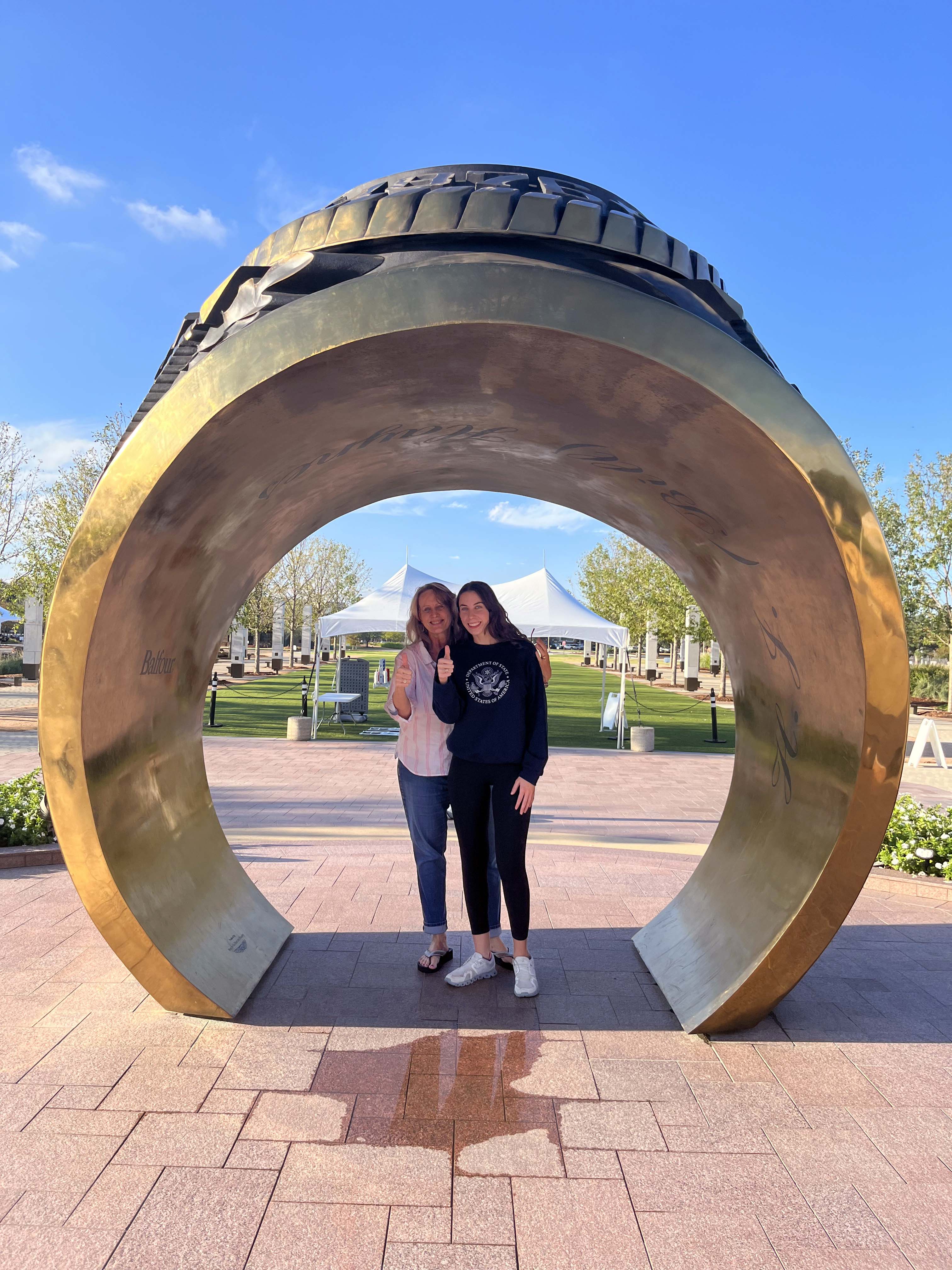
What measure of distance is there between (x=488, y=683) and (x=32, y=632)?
25.9 metres

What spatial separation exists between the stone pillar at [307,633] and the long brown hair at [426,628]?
1615 inches

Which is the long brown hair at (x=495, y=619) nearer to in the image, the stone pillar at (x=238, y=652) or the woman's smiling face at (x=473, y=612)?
the woman's smiling face at (x=473, y=612)

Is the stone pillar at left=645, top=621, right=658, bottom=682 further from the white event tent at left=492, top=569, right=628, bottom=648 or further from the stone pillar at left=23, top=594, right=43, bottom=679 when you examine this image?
the stone pillar at left=23, top=594, right=43, bottom=679

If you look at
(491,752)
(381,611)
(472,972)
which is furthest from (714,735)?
(491,752)

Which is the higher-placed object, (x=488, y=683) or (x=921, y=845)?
(x=488, y=683)

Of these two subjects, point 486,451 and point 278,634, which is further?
point 278,634

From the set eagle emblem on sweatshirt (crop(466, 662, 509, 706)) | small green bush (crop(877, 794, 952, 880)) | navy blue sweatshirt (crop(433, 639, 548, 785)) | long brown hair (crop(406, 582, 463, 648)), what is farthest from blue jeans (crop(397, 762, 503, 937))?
small green bush (crop(877, 794, 952, 880))

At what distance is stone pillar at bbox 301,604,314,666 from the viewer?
4528 centimetres

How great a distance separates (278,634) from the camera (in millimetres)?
40438

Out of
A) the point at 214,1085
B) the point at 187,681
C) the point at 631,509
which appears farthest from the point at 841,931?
the point at 187,681

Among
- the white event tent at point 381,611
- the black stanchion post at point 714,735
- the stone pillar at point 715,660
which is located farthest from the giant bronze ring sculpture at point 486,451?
the stone pillar at point 715,660

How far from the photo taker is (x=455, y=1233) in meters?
2.37

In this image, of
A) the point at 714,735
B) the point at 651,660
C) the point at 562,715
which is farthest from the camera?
the point at 651,660

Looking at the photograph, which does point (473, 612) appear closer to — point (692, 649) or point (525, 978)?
point (525, 978)
